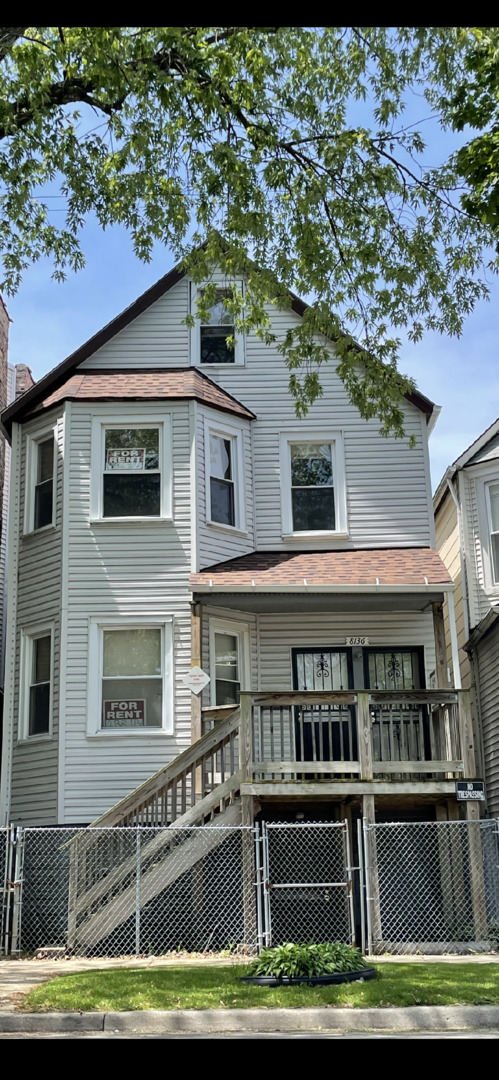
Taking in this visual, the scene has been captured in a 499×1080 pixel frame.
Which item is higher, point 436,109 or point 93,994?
point 436,109

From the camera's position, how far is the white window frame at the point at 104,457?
57.3ft

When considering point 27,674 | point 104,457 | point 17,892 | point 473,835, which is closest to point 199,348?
point 104,457

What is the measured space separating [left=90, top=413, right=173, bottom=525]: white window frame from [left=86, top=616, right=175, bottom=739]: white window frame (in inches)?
67.3

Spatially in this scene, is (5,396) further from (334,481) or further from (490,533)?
(490,533)

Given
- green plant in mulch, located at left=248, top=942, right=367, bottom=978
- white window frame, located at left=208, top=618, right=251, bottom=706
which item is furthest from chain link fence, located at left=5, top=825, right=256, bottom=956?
green plant in mulch, located at left=248, top=942, right=367, bottom=978

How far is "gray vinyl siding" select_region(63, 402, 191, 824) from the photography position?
1634 centimetres

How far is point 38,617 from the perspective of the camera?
1748 cm

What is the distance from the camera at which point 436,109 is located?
10586 mm

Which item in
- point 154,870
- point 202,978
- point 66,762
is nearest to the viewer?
point 202,978

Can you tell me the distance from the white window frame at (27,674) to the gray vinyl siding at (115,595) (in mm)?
536

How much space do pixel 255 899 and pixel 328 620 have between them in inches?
211

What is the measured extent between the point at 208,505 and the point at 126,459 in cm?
163

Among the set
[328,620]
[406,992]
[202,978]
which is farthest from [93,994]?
[328,620]
